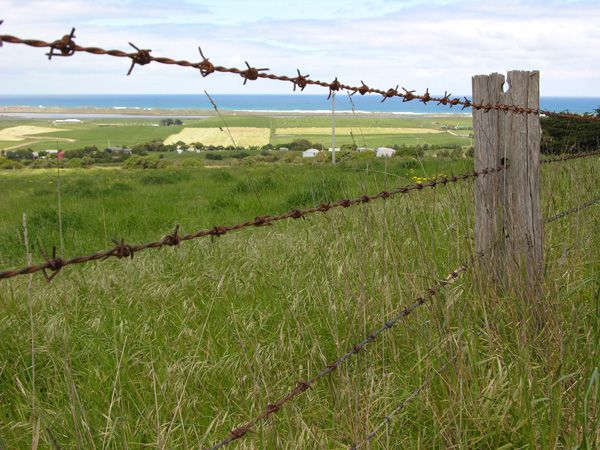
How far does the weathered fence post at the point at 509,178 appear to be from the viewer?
3258 millimetres

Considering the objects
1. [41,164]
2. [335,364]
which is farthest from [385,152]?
[41,164]

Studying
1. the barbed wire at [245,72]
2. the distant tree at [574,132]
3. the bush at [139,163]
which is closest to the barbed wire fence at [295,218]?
the barbed wire at [245,72]

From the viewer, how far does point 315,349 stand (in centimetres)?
311

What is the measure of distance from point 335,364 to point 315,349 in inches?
35.9

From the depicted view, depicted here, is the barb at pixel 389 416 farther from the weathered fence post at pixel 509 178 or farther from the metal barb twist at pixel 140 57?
the metal barb twist at pixel 140 57

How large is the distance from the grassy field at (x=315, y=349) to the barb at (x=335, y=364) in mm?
48

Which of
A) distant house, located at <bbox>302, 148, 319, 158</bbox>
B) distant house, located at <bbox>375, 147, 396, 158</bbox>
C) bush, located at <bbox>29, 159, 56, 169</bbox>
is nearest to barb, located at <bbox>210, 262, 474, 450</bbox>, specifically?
distant house, located at <bbox>375, 147, 396, 158</bbox>

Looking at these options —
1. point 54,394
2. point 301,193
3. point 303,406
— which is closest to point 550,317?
point 303,406

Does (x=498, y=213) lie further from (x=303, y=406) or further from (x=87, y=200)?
(x=87, y=200)

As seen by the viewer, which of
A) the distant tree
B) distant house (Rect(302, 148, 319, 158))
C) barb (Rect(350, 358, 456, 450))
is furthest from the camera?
distant house (Rect(302, 148, 319, 158))

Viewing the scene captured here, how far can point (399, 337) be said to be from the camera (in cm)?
301

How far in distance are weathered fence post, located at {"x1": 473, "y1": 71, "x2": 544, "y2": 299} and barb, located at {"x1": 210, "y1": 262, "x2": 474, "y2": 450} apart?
6.0 inches

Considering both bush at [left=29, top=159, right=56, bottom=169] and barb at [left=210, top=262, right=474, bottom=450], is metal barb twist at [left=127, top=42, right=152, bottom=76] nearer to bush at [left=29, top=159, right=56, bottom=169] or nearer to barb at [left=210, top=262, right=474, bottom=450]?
barb at [left=210, top=262, right=474, bottom=450]

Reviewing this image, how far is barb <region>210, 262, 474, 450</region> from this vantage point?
6.10ft
